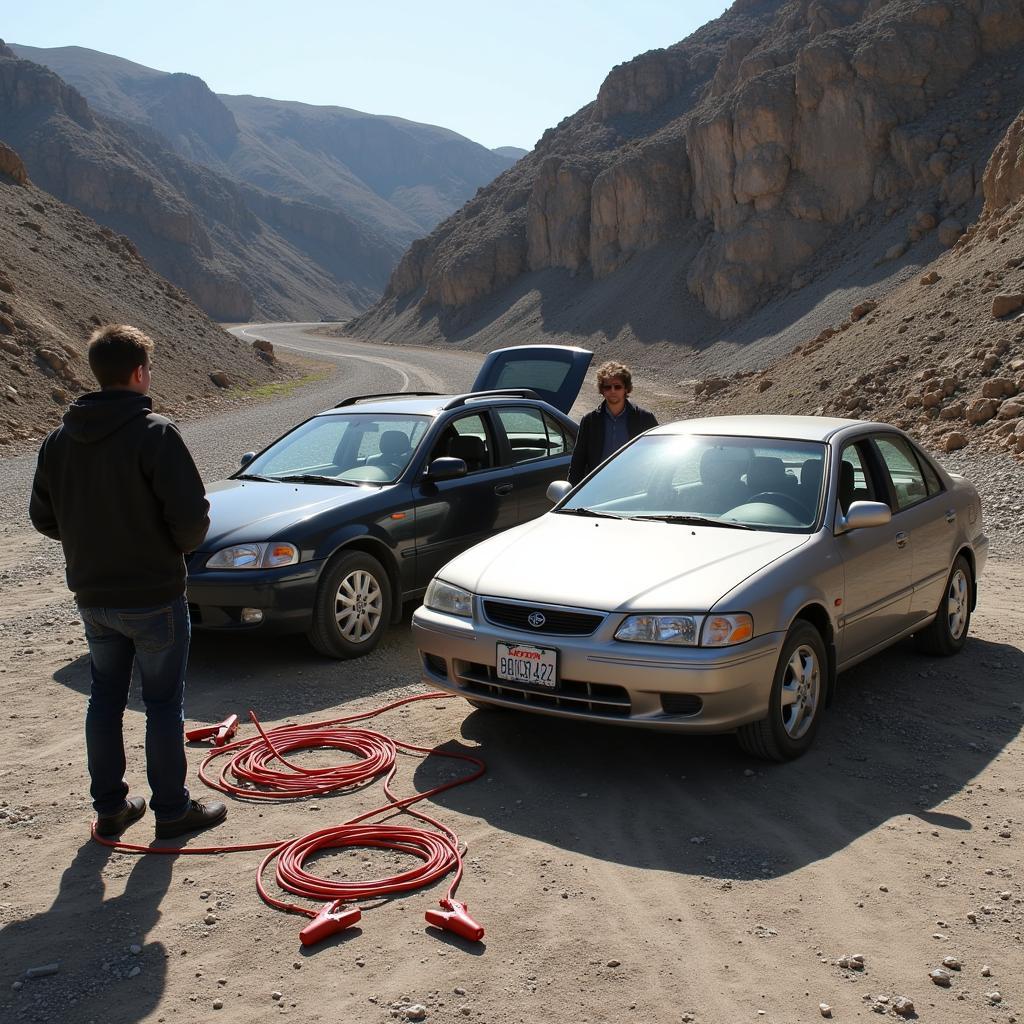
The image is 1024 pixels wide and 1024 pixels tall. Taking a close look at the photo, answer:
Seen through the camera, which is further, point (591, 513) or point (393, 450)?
point (393, 450)

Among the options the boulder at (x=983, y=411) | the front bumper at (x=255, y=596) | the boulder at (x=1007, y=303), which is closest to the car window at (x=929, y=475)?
the front bumper at (x=255, y=596)

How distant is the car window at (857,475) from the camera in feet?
21.6

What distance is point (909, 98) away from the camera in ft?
171

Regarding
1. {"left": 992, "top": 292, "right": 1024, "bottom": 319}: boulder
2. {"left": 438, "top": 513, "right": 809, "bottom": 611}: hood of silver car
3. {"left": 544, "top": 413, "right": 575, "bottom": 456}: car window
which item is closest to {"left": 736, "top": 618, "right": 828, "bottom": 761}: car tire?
{"left": 438, "top": 513, "right": 809, "bottom": 611}: hood of silver car

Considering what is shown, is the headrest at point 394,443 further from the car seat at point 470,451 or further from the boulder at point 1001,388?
the boulder at point 1001,388

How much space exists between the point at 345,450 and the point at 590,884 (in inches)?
193

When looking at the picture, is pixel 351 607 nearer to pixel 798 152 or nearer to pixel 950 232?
pixel 950 232

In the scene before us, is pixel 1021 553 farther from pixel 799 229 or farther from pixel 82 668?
pixel 799 229

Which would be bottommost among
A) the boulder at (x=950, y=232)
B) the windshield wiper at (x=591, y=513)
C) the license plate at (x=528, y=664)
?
the license plate at (x=528, y=664)

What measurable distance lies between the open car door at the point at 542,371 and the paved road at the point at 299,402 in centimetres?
533

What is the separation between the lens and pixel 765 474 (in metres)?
6.54

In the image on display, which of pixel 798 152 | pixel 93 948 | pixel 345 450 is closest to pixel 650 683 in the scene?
pixel 93 948

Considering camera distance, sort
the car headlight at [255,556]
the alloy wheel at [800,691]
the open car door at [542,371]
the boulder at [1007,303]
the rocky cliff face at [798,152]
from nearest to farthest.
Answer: the alloy wheel at [800,691]
the car headlight at [255,556]
the open car door at [542,371]
the boulder at [1007,303]
the rocky cliff face at [798,152]

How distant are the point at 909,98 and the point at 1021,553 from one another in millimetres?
46966
